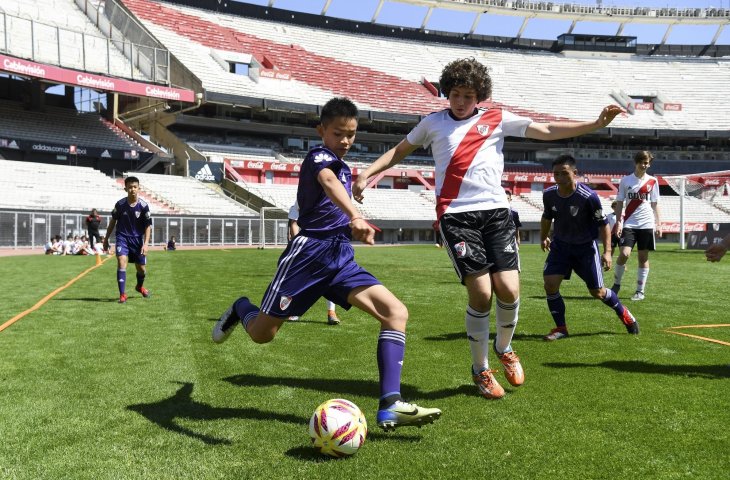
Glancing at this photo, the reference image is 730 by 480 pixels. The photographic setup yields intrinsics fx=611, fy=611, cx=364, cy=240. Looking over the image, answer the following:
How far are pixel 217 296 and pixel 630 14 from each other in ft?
236

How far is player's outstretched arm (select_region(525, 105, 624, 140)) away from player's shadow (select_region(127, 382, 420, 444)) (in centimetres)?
245

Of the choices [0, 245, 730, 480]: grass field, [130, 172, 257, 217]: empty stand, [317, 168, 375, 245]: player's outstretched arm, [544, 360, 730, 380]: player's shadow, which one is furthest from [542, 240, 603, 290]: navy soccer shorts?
[130, 172, 257, 217]: empty stand

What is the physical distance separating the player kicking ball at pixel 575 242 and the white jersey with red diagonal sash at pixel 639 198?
3584 millimetres

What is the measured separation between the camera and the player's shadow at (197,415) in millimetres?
3650

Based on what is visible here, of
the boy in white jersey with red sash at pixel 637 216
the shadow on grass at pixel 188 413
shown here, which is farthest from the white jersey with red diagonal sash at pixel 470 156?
the boy in white jersey with red sash at pixel 637 216

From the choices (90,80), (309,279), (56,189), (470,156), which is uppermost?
(90,80)

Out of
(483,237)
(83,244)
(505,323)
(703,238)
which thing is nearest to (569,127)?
(483,237)

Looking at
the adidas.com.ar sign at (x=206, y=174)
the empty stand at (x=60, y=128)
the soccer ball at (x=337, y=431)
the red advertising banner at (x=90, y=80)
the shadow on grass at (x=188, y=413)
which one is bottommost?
the shadow on grass at (x=188, y=413)

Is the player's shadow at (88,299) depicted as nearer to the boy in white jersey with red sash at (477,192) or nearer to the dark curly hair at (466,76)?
the boy in white jersey with red sash at (477,192)

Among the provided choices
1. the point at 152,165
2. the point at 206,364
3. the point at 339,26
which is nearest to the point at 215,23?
the point at 339,26

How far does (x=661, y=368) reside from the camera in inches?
208

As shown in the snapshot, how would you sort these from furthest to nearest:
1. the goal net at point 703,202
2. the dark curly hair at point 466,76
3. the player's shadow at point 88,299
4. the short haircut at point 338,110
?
the goal net at point 703,202 < the player's shadow at point 88,299 < the dark curly hair at point 466,76 < the short haircut at point 338,110

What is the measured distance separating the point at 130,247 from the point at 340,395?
690cm

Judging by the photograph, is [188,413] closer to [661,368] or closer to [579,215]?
[661,368]
